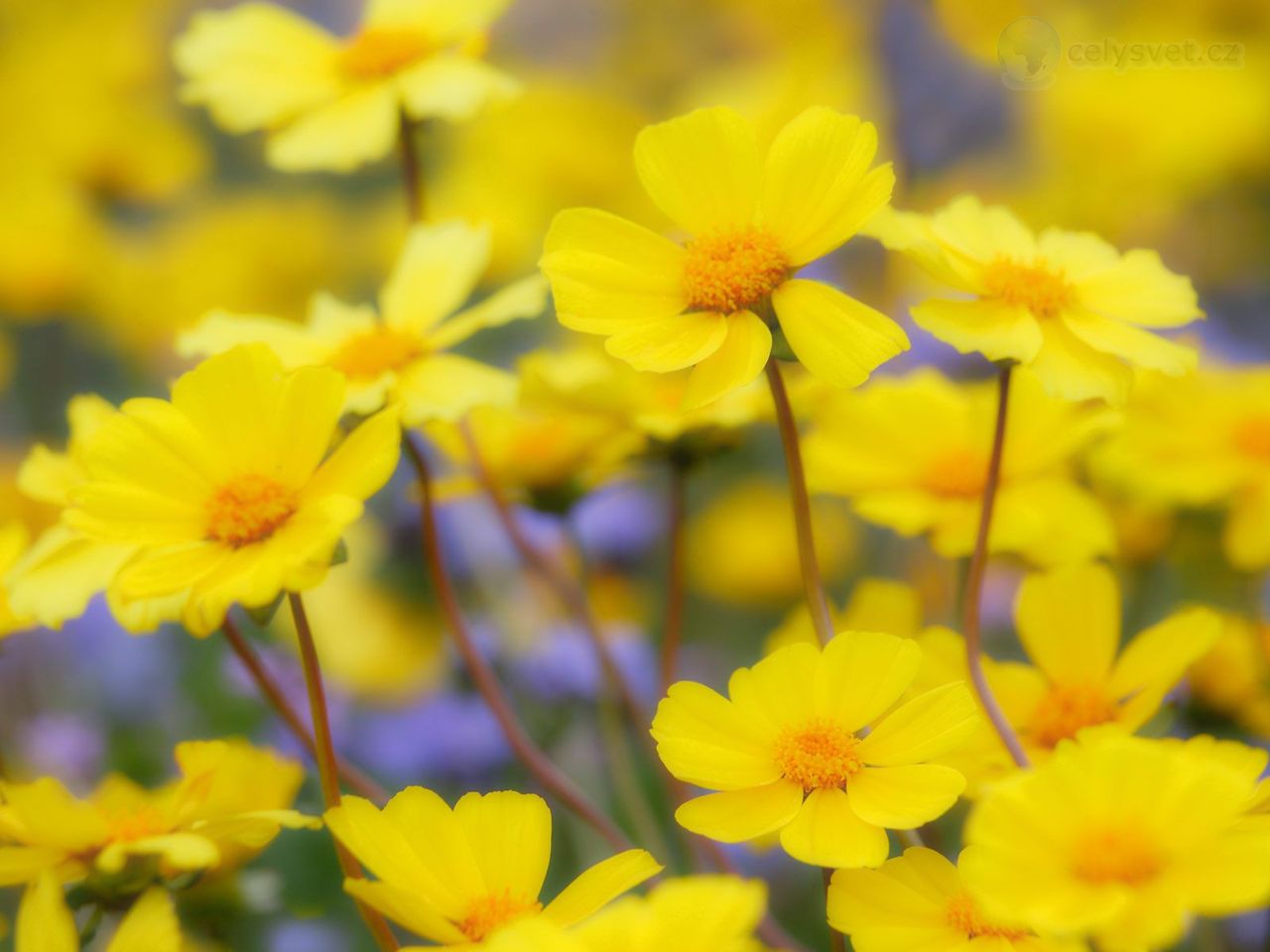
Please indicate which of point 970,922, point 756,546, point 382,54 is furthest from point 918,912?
point 756,546

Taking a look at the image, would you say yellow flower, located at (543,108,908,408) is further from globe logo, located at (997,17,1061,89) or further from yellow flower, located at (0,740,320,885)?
globe logo, located at (997,17,1061,89)

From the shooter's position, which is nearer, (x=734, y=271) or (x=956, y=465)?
(x=734, y=271)

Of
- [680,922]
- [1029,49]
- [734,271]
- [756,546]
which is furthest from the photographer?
[756,546]

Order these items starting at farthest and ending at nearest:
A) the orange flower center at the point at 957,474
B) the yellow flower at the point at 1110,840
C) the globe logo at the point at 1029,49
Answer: the globe logo at the point at 1029,49, the orange flower center at the point at 957,474, the yellow flower at the point at 1110,840

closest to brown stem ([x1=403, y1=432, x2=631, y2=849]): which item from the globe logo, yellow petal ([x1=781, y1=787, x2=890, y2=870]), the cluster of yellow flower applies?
the cluster of yellow flower

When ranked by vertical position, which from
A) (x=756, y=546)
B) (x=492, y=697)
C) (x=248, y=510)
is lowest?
(x=756, y=546)

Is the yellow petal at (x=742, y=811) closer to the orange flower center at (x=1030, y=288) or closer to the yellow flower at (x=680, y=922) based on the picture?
the yellow flower at (x=680, y=922)

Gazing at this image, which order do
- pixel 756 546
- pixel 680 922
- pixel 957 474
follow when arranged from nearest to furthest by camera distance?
pixel 680 922 < pixel 957 474 < pixel 756 546

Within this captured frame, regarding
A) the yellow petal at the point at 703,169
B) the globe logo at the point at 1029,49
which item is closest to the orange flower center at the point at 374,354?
the yellow petal at the point at 703,169

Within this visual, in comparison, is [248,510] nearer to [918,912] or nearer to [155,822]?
[155,822]
